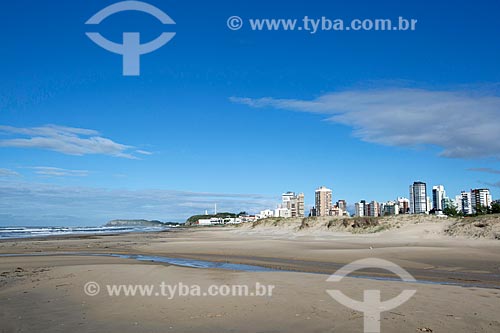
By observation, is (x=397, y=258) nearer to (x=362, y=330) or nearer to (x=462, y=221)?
(x=362, y=330)

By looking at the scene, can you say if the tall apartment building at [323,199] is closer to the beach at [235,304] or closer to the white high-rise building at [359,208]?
the white high-rise building at [359,208]

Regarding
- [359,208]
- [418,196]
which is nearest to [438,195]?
[418,196]

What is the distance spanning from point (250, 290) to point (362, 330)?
4.88 metres

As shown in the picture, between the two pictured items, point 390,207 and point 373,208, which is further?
point 373,208

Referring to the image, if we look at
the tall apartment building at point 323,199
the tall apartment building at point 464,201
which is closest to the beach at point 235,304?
the tall apartment building at point 464,201

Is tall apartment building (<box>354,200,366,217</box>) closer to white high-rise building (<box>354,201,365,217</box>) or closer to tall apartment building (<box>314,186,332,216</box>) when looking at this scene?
white high-rise building (<box>354,201,365,217</box>)

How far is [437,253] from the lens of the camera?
80.9 ft

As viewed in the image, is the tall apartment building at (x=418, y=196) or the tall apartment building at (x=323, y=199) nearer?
the tall apartment building at (x=418, y=196)

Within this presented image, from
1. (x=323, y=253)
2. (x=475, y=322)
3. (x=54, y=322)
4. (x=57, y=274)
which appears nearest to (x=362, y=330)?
(x=475, y=322)

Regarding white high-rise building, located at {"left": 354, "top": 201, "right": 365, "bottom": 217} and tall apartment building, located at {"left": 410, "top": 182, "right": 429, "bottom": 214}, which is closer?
tall apartment building, located at {"left": 410, "top": 182, "right": 429, "bottom": 214}

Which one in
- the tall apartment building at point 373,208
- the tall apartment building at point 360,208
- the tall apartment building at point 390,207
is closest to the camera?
the tall apartment building at point 390,207

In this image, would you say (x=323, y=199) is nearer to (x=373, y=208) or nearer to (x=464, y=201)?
(x=373, y=208)

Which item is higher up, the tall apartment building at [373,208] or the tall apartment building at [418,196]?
the tall apartment building at [418,196]

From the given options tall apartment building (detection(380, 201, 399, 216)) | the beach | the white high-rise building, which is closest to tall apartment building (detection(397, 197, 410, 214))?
tall apartment building (detection(380, 201, 399, 216))
